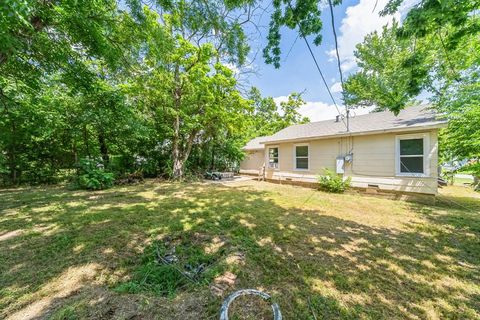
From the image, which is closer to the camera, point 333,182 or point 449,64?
point 449,64

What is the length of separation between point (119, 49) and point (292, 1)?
4.77m

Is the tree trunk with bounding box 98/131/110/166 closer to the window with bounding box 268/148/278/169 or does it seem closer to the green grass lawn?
the green grass lawn

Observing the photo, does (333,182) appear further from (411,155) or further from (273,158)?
(273,158)

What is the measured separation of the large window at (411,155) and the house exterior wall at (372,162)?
0.11 metres

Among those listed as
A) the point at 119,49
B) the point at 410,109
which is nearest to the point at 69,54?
the point at 119,49

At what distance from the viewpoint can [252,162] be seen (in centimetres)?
1664

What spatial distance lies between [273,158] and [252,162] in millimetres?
4888

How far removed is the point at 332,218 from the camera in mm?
4852

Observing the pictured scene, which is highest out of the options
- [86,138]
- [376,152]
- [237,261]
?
[86,138]

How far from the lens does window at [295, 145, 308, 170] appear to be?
997 centimetres

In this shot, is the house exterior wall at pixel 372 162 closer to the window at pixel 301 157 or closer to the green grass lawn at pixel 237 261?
the window at pixel 301 157

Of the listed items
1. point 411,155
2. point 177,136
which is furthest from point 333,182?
point 177,136

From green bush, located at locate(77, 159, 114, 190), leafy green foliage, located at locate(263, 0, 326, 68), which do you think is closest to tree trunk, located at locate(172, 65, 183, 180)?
green bush, located at locate(77, 159, 114, 190)

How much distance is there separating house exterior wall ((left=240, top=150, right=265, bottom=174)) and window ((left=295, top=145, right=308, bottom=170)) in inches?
200
